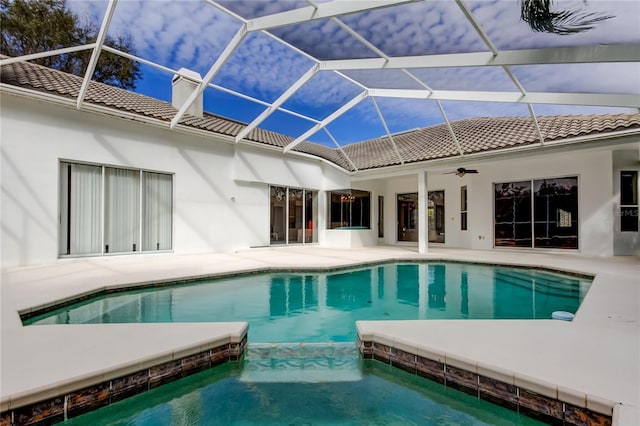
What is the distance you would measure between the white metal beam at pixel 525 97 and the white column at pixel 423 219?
420 cm

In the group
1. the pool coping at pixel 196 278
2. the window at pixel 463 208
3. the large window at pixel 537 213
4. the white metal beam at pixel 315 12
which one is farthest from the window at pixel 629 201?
the white metal beam at pixel 315 12

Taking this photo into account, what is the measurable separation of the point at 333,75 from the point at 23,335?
7.58m

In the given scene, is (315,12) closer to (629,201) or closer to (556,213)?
(556,213)

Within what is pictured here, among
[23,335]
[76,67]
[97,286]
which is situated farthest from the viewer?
[76,67]

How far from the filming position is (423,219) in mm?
11961

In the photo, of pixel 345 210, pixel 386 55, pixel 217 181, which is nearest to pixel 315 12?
pixel 386 55

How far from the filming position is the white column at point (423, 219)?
11.9 metres

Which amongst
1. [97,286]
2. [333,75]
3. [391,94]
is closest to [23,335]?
[97,286]

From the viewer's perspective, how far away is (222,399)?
2885 millimetres

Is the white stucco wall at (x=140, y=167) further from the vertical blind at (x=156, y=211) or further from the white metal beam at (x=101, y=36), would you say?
the white metal beam at (x=101, y=36)

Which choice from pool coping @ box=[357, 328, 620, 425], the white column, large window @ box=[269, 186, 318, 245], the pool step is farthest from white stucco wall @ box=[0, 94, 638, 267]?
pool coping @ box=[357, 328, 620, 425]

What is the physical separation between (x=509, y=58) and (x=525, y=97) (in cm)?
246

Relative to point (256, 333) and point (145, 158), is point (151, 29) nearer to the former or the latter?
point (145, 158)

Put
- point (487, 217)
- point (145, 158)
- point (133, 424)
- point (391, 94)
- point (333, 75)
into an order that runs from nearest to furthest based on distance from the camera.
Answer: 1. point (133, 424)
2. point (333, 75)
3. point (391, 94)
4. point (145, 158)
5. point (487, 217)
